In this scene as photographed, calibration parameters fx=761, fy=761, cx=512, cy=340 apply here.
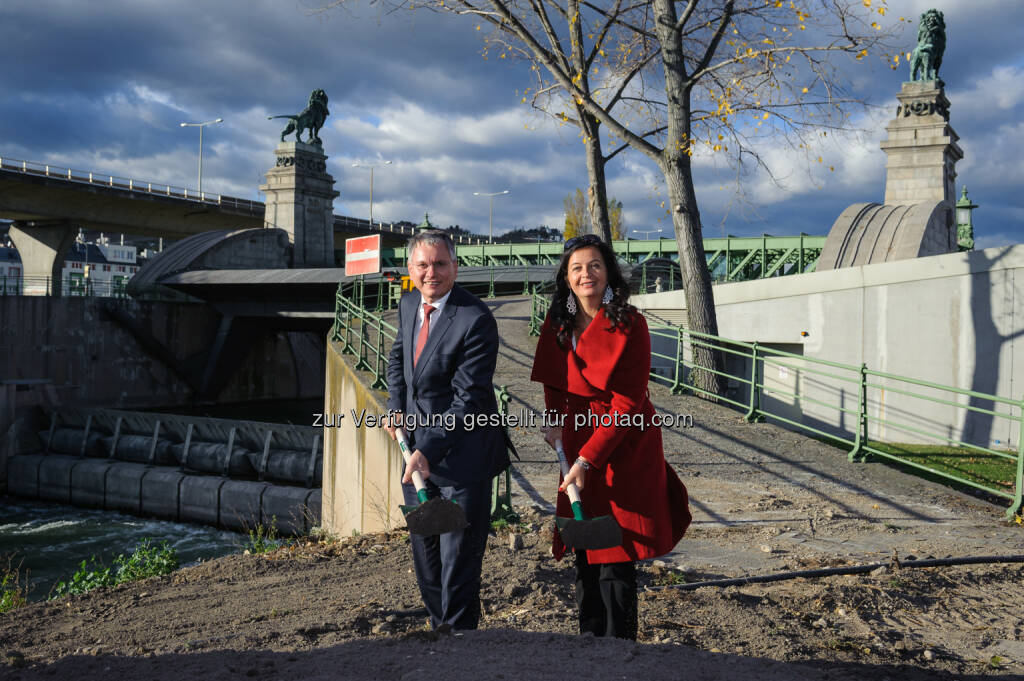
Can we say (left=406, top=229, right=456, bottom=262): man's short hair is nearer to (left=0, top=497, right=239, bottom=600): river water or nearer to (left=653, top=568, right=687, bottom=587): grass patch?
(left=653, top=568, right=687, bottom=587): grass patch

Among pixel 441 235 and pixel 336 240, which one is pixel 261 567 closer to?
pixel 441 235

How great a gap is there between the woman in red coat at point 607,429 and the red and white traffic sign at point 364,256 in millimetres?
10168

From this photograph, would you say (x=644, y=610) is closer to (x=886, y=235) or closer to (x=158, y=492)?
(x=886, y=235)

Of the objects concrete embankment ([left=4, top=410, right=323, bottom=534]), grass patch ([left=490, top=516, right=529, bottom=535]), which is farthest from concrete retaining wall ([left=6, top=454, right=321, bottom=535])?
grass patch ([left=490, top=516, right=529, bottom=535])

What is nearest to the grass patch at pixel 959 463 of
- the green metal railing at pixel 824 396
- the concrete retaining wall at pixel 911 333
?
the green metal railing at pixel 824 396

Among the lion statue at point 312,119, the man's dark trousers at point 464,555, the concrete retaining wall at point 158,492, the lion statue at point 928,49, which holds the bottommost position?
the concrete retaining wall at point 158,492

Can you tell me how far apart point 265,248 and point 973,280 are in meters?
33.4

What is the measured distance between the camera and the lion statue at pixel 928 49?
2100 cm

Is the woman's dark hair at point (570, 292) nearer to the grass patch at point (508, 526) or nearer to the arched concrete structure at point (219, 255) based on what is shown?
the grass patch at point (508, 526)

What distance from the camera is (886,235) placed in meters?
18.0

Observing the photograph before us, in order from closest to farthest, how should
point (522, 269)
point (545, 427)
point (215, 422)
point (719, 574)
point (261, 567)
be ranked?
point (545, 427)
point (719, 574)
point (261, 567)
point (215, 422)
point (522, 269)

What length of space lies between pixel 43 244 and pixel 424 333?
42.4 m

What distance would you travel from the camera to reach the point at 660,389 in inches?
503

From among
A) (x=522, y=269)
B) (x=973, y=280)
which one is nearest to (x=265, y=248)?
(x=522, y=269)
